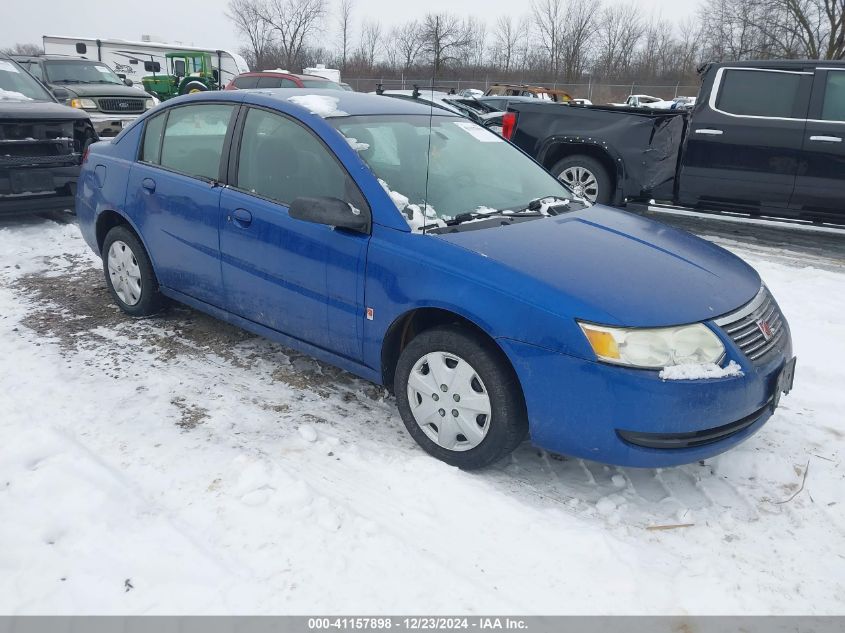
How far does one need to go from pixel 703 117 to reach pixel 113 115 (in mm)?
10529

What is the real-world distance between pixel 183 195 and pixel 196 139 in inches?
15.4

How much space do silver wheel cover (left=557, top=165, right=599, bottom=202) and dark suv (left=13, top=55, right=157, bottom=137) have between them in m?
8.24

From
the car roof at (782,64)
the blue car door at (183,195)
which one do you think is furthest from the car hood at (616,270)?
the car roof at (782,64)

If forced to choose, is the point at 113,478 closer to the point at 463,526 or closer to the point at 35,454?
the point at 35,454

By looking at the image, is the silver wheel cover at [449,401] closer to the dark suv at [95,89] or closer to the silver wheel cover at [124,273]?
the silver wheel cover at [124,273]

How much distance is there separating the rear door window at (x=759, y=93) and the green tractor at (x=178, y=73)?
21069 mm

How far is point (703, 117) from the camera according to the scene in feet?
23.5

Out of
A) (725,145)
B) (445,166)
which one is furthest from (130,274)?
(725,145)

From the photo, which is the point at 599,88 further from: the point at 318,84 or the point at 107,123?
the point at 107,123

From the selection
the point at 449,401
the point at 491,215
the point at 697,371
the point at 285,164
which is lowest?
the point at 449,401

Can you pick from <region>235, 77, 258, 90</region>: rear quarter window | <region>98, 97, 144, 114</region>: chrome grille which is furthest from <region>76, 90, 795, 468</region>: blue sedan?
<region>235, 77, 258, 90</region>: rear quarter window

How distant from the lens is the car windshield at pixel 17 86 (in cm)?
734

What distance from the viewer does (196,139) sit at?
159 inches

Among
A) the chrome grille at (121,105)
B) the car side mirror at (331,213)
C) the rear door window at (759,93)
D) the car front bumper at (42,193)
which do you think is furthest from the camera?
the chrome grille at (121,105)
